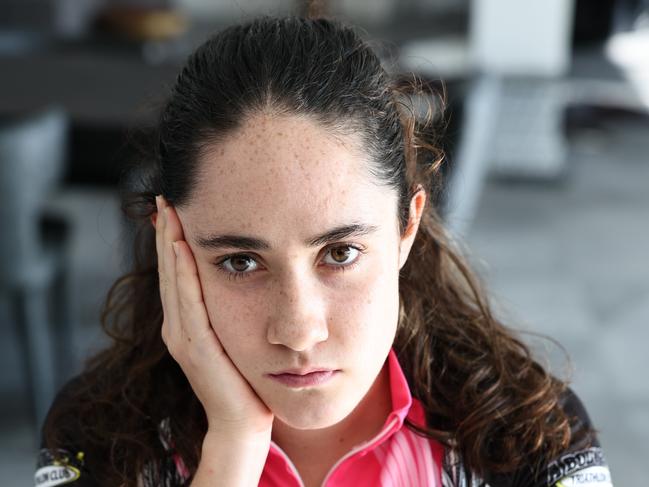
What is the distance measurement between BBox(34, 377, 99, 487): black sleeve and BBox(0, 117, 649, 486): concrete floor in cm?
103

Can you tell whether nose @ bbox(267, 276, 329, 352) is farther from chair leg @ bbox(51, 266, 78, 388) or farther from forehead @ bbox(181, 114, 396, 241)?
chair leg @ bbox(51, 266, 78, 388)

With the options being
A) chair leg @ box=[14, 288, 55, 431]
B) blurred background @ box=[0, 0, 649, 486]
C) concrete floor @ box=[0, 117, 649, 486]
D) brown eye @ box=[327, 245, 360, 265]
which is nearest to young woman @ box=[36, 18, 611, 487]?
brown eye @ box=[327, 245, 360, 265]

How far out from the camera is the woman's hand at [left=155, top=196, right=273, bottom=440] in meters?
1.13

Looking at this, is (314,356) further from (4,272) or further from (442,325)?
(4,272)

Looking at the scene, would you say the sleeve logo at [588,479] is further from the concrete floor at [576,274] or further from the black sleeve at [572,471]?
the concrete floor at [576,274]

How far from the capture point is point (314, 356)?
1057mm

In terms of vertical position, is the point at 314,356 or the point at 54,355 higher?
the point at 54,355

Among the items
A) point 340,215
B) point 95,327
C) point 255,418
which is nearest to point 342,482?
point 255,418

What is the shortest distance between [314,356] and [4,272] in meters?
1.82

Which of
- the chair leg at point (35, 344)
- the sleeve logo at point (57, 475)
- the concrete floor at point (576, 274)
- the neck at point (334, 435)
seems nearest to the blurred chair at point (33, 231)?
the chair leg at point (35, 344)

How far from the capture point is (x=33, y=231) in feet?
8.85

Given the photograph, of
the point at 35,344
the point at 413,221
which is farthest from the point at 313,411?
the point at 35,344

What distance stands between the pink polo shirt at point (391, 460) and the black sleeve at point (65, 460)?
22 cm

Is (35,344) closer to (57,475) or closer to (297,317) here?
(57,475)
